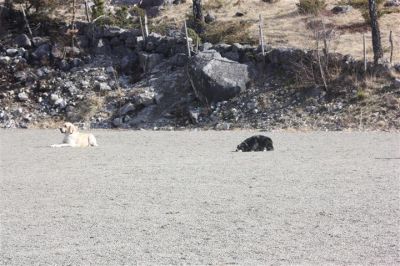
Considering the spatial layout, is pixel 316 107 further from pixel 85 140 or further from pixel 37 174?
pixel 37 174

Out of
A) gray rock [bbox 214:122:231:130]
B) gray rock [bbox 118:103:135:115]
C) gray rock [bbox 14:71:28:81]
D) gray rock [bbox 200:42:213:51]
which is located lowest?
gray rock [bbox 214:122:231:130]

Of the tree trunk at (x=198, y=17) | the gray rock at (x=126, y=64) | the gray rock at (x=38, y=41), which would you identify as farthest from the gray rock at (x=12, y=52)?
the tree trunk at (x=198, y=17)

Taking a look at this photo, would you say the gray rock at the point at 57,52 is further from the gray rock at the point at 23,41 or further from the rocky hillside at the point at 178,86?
the gray rock at the point at 23,41

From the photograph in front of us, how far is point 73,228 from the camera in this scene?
796 cm

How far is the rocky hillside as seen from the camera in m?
24.5

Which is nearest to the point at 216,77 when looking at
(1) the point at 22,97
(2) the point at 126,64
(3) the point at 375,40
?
(2) the point at 126,64

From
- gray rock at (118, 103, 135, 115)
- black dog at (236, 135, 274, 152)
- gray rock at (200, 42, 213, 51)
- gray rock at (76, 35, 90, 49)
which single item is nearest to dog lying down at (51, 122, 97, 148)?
black dog at (236, 135, 274, 152)

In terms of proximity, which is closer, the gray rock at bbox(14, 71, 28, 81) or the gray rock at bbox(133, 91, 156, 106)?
the gray rock at bbox(133, 91, 156, 106)

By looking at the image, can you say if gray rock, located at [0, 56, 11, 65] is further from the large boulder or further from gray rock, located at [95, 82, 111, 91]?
the large boulder

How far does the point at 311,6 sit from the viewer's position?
35.1 m

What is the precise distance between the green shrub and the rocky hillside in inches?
260

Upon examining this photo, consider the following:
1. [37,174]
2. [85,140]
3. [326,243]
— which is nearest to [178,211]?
[326,243]

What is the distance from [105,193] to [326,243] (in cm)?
453

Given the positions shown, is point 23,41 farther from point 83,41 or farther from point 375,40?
point 375,40
